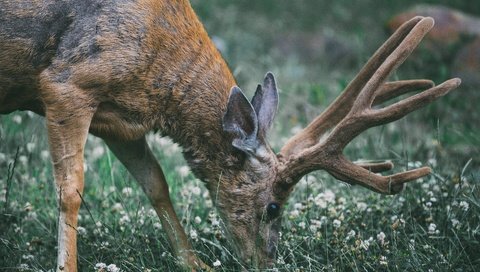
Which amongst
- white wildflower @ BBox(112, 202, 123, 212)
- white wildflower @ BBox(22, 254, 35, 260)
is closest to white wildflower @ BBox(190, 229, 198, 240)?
white wildflower @ BBox(112, 202, 123, 212)

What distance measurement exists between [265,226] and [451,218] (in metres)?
1.17

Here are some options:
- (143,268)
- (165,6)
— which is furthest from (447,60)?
(143,268)

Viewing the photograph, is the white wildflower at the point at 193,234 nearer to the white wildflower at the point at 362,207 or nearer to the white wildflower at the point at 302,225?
the white wildflower at the point at 302,225

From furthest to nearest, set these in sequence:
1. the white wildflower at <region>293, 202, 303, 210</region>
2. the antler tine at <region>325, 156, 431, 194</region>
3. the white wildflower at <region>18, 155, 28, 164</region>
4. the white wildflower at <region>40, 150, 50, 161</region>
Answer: the white wildflower at <region>40, 150, 50, 161</region>
the white wildflower at <region>18, 155, 28, 164</region>
the white wildflower at <region>293, 202, 303, 210</region>
the antler tine at <region>325, 156, 431, 194</region>

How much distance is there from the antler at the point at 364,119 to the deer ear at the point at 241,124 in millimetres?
250

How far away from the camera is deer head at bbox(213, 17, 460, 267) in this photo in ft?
15.1

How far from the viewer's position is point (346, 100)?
506 centimetres

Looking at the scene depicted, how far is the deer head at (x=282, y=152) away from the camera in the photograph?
462 centimetres

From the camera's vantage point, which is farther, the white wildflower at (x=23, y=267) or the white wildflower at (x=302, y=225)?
the white wildflower at (x=302, y=225)

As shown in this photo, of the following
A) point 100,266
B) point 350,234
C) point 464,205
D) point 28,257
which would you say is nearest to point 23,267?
point 28,257

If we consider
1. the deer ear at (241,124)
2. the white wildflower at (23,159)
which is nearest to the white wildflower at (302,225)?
the deer ear at (241,124)

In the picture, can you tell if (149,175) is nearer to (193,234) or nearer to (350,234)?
(193,234)

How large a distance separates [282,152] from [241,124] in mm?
348

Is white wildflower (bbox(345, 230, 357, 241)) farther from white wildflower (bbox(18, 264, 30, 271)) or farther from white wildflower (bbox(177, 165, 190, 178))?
white wildflower (bbox(18, 264, 30, 271))
